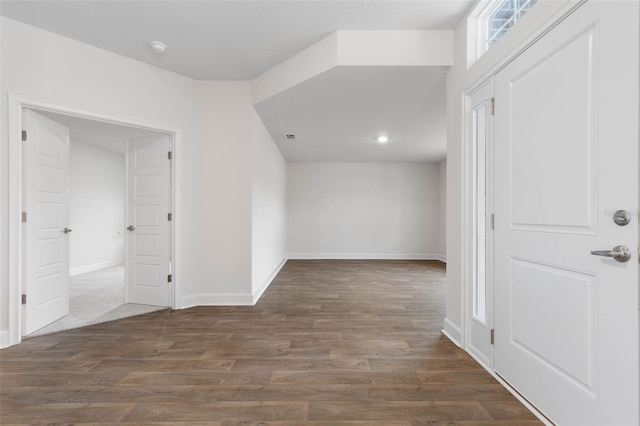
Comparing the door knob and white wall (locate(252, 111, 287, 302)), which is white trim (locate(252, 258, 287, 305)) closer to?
white wall (locate(252, 111, 287, 302))

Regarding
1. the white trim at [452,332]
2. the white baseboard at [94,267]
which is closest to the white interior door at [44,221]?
the white baseboard at [94,267]

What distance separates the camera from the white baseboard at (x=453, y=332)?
2.46m

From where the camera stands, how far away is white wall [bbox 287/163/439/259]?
25.3ft

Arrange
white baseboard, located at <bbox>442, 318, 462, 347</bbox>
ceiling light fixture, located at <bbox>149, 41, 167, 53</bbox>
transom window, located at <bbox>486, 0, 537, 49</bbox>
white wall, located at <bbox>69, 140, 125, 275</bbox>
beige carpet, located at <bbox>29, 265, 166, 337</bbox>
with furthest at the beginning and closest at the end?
white wall, located at <bbox>69, 140, 125, 275</bbox>
beige carpet, located at <bbox>29, 265, 166, 337</bbox>
ceiling light fixture, located at <bbox>149, 41, 167, 53</bbox>
white baseboard, located at <bbox>442, 318, 462, 347</bbox>
transom window, located at <bbox>486, 0, 537, 49</bbox>

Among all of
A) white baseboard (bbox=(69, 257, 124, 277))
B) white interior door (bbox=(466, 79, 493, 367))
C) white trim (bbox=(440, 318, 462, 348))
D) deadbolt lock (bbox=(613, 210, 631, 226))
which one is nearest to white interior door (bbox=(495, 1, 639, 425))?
deadbolt lock (bbox=(613, 210, 631, 226))

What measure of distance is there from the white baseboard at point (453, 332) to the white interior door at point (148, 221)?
308cm

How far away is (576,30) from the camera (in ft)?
4.58

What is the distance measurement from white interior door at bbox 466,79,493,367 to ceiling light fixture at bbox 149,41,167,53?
9.47 feet

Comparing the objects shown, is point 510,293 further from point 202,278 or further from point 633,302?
point 202,278

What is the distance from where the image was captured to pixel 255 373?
2.05 m

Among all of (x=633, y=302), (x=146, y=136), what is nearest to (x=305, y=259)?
(x=146, y=136)

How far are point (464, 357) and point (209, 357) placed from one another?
1957mm

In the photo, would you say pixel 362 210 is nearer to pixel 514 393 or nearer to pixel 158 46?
pixel 158 46

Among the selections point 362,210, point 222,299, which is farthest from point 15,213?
point 362,210
